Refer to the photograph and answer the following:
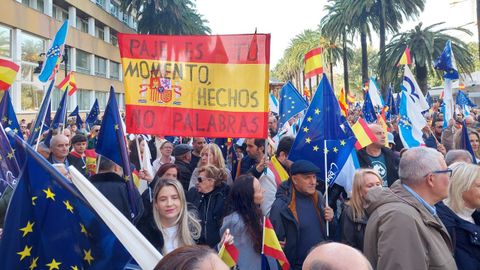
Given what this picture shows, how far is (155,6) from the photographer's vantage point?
4088cm

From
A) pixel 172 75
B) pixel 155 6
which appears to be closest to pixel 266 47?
pixel 172 75

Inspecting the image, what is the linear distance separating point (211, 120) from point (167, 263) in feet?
9.96

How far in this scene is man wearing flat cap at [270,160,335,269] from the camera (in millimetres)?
4195

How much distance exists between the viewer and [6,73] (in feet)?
21.0

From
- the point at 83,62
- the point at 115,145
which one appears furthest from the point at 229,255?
the point at 83,62

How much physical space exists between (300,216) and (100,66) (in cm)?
4047

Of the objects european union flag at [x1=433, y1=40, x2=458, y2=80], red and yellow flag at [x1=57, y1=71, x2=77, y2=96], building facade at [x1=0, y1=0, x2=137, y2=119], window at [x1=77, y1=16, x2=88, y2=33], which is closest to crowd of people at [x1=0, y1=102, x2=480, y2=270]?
european union flag at [x1=433, y1=40, x2=458, y2=80]

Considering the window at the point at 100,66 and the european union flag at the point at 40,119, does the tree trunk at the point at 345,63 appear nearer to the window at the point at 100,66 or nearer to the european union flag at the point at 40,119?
the window at the point at 100,66

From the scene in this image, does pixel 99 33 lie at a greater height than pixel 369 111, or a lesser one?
greater

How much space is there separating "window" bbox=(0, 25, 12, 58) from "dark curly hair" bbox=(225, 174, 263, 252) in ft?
74.6

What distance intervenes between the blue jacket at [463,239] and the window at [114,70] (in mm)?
44742

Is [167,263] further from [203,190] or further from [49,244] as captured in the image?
[203,190]

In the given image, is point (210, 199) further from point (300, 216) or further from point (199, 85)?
point (199, 85)

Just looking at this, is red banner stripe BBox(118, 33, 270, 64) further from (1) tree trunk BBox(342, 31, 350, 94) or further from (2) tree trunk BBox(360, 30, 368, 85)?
(1) tree trunk BBox(342, 31, 350, 94)
